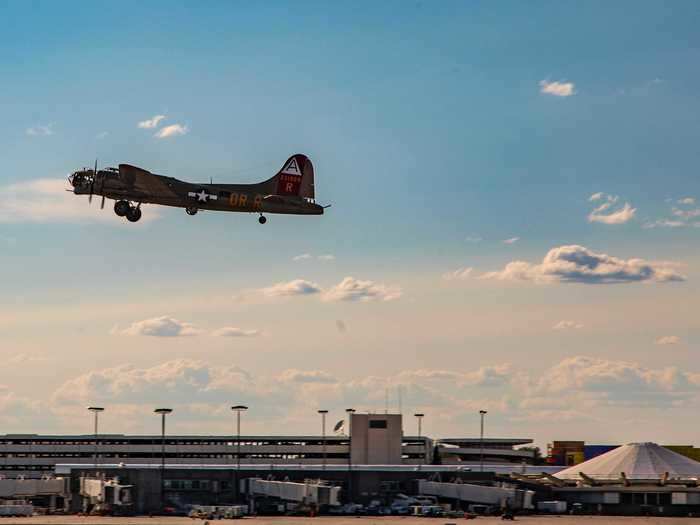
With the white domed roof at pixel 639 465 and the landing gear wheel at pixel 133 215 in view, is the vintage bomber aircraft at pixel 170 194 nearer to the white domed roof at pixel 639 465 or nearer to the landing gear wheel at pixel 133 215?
the landing gear wheel at pixel 133 215

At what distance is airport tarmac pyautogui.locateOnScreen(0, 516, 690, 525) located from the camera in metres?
144

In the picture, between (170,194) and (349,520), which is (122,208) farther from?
(349,520)

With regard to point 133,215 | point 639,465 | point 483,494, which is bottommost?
point 483,494

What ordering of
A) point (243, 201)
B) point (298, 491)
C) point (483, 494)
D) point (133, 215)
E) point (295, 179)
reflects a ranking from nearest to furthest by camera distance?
point (133, 215) < point (243, 201) < point (295, 179) < point (298, 491) < point (483, 494)

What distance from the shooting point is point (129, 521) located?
480 feet

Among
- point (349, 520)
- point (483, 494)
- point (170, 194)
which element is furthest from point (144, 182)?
point (483, 494)

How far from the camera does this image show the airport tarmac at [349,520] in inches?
5679

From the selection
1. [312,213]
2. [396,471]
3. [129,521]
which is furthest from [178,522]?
[312,213]

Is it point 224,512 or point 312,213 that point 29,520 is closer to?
point 224,512

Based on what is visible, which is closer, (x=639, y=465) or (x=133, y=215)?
(x=133, y=215)

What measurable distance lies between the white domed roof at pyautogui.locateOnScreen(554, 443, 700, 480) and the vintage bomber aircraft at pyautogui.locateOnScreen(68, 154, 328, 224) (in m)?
69.4

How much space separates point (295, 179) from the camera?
5276 inches

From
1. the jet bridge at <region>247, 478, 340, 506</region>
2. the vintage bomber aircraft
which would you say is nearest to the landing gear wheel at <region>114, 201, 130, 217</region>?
the vintage bomber aircraft

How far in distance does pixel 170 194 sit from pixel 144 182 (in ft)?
9.24
